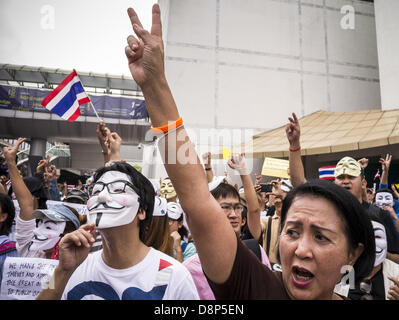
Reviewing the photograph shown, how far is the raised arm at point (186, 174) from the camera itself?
0.96 metres

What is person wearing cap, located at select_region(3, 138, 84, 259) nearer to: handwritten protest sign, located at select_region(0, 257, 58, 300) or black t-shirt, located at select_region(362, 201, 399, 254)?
handwritten protest sign, located at select_region(0, 257, 58, 300)

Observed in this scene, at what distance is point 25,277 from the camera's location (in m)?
1.92

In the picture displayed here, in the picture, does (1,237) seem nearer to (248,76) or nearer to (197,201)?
(197,201)

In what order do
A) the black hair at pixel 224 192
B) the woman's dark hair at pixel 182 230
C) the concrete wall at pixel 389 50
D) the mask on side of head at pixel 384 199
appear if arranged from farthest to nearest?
1. the concrete wall at pixel 389 50
2. the mask on side of head at pixel 384 199
3. the woman's dark hair at pixel 182 230
4. the black hair at pixel 224 192

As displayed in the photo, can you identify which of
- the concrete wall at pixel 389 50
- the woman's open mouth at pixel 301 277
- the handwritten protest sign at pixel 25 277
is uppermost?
the concrete wall at pixel 389 50

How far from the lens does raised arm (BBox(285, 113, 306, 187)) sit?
89.5 inches

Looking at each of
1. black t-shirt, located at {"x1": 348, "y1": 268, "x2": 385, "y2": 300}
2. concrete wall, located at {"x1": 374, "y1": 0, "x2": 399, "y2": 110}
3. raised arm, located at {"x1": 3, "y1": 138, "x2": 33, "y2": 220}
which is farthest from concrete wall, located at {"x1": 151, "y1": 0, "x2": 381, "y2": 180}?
black t-shirt, located at {"x1": 348, "y1": 268, "x2": 385, "y2": 300}

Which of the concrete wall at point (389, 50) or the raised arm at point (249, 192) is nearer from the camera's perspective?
→ the raised arm at point (249, 192)

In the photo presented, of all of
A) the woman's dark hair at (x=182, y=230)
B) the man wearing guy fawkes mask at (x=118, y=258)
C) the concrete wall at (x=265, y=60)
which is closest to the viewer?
the man wearing guy fawkes mask at (x=118, y=258)

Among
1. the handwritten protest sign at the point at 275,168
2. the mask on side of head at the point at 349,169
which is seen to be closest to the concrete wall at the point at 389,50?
the handwritten protest sign at the point at 275,168

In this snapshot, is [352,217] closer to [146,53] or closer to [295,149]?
[146,53]

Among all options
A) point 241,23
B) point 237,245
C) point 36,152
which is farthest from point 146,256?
point 36,152

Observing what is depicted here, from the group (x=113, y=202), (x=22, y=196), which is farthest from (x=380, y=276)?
(x=22, y=196)

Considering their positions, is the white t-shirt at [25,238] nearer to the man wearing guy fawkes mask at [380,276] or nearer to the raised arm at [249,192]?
the raised arm at [249,192]
